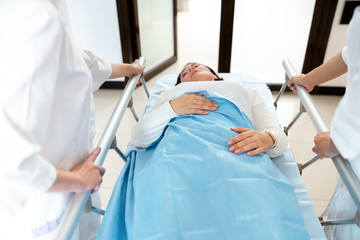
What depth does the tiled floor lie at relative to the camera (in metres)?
1.96

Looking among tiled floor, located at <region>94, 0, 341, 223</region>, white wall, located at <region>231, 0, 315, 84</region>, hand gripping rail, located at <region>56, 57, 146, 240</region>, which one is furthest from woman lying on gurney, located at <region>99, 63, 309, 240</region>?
white wall, located at <region>231, 0, 315, 84</region>

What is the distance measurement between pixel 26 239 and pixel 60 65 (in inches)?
22.4

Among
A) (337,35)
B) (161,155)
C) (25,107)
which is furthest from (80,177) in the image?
(337,35)

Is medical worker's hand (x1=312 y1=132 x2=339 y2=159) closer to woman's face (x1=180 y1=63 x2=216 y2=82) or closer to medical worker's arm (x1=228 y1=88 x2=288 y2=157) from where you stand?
medical worker's arm (x1=228 y1=88 x2=288 y2=157)

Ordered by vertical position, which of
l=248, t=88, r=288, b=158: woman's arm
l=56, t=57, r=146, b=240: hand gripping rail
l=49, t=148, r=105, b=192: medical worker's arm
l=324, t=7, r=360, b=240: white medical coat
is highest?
l=324, t=7, r=360, b=240: white medical coat

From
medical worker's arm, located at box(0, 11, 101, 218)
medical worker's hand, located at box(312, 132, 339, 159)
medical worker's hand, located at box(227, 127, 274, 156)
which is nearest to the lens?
medical worker's arm, located at box(0, 11, 101, 218)

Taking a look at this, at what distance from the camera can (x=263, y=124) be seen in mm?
1477

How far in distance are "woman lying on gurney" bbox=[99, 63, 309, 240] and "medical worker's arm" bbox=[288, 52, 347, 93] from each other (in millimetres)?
293

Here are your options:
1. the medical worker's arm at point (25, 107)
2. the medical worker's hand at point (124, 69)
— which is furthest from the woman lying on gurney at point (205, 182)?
the medical worker's arm at point (25, 107)

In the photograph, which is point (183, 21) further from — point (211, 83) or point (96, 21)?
point (211, 83)

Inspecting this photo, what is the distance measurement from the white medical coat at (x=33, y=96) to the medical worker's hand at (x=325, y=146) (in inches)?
33.0

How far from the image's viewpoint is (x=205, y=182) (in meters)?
0.99

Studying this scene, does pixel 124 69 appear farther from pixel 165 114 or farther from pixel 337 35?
pixel 337 35

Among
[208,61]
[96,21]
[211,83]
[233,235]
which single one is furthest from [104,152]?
[208,61]
